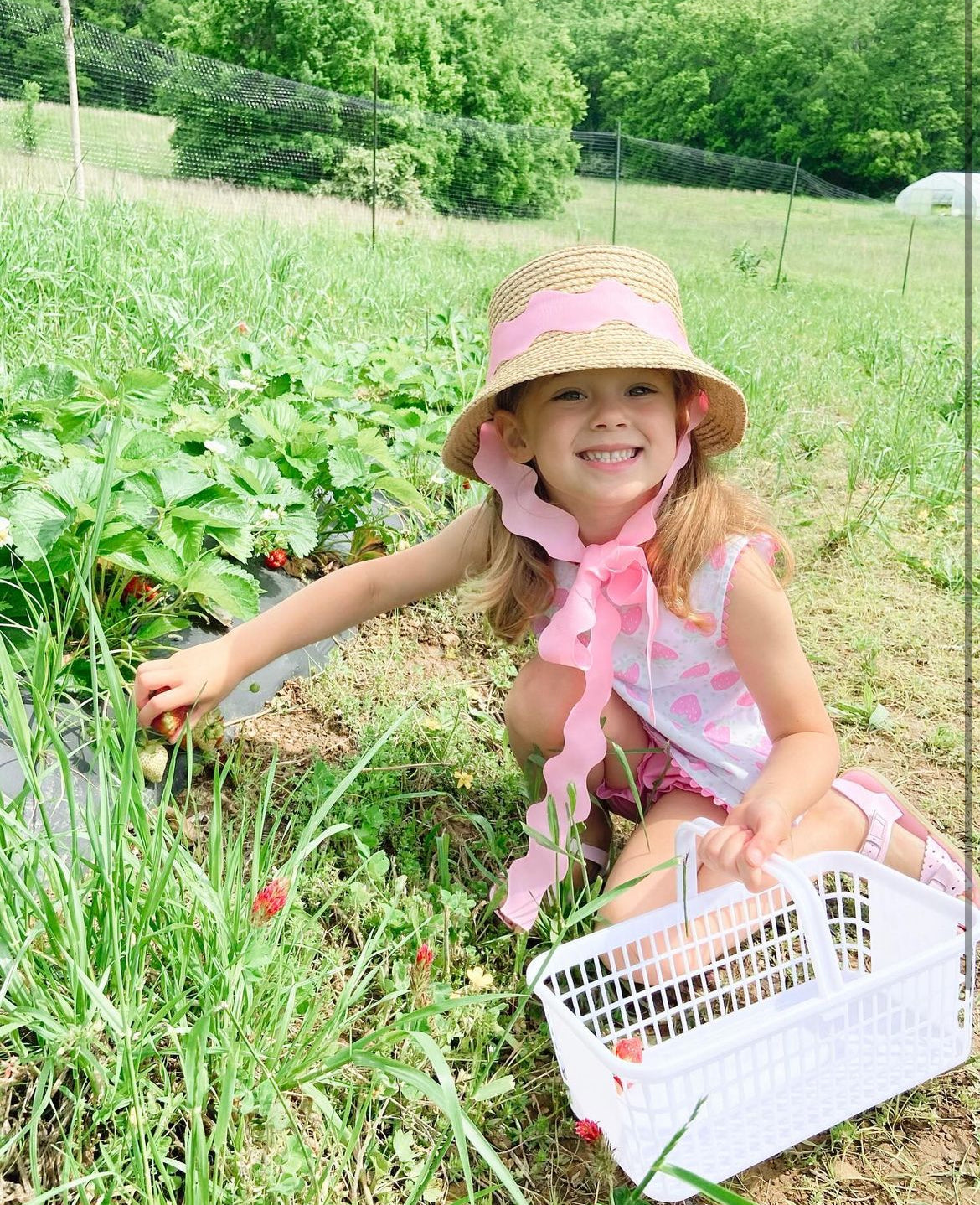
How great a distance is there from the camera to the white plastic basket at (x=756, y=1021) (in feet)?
3.79

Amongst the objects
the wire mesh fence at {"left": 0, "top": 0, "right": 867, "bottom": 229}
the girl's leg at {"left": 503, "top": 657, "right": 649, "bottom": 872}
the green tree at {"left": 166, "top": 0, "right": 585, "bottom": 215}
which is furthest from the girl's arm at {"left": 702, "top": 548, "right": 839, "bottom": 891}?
the green tree at {"left": 166, "top": 0, "right": 585, "bottom": 215}

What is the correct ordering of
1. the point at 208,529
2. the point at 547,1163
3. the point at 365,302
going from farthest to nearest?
the point at 365,302 < the point at 208,529 < the point at 547,1163

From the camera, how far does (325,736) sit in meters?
1.94

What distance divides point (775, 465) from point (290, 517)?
1955mm

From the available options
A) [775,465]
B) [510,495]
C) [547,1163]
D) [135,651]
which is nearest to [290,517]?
[135,651]

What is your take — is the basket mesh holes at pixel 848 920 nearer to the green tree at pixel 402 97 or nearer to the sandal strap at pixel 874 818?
the sandal strap at pixel 874 818

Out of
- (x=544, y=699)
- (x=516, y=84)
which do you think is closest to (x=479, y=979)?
(x=544, y=699)

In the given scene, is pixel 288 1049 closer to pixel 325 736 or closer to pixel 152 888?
pixel 152 888

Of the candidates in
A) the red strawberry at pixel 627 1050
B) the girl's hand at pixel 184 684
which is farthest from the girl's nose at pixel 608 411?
the red strawberry at pixel 627 1050

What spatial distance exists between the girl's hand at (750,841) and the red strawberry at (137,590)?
40.6 inches

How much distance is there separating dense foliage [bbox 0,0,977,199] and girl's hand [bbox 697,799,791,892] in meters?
9.57

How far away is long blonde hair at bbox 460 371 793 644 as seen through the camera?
152 centimetres

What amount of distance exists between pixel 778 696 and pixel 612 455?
396mm

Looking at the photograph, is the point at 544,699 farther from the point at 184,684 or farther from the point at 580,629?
the point at 184,684
